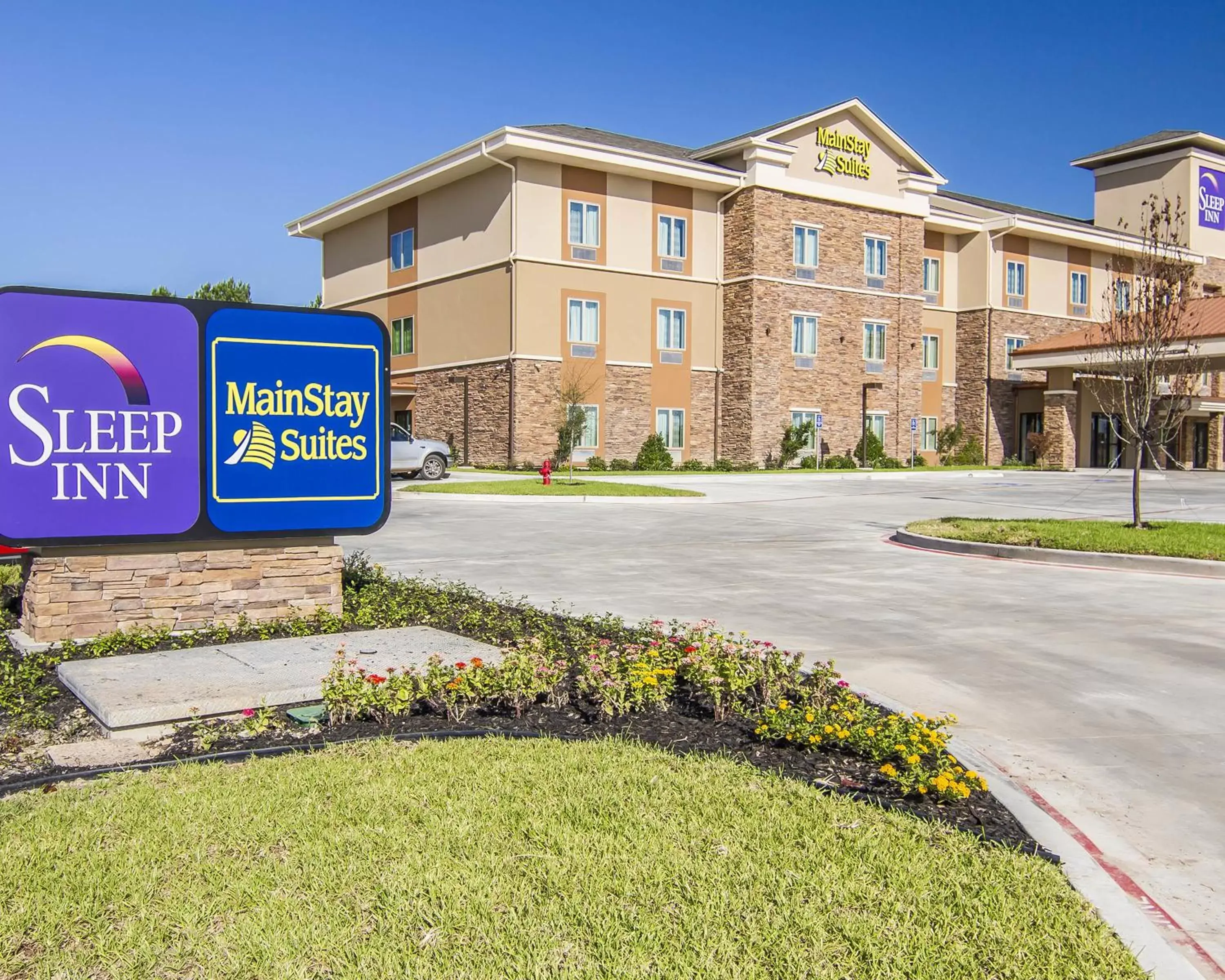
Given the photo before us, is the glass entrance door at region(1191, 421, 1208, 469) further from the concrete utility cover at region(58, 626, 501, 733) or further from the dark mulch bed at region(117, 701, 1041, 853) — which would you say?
the dark mulch bed at region(117, 701, 1041, 853)

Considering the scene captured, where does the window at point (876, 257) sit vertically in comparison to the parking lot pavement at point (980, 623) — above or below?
above

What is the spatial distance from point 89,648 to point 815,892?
19.4 feet

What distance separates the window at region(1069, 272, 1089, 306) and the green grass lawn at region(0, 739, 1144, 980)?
186 feet

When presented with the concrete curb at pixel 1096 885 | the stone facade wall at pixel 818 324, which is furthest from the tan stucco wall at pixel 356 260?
the concrete curb at pixel 1096 885

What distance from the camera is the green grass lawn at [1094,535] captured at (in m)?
14.2

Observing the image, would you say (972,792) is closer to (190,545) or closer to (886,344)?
(190,545)

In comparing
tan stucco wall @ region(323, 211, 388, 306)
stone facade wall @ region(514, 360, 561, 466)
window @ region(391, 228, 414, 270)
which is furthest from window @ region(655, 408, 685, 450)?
tan stucco wall @ region(323, 211, 388, 306)

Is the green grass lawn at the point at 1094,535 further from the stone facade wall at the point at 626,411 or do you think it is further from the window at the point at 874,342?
the window at the point at 874,342

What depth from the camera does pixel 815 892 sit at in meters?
3.71

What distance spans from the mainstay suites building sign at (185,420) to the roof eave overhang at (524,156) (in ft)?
92.6

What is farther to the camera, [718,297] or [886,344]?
[886,344]

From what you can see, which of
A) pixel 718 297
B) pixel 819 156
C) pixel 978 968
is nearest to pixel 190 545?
pixel 978 968

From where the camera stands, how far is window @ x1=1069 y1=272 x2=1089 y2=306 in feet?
181

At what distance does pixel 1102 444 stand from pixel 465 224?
34101mm
